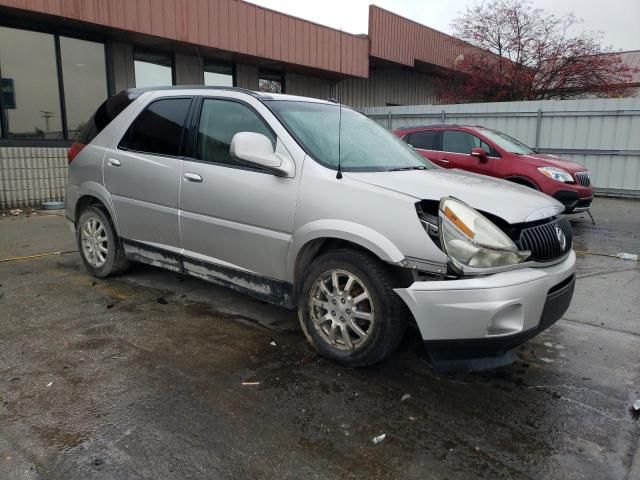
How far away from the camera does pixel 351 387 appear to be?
302cm

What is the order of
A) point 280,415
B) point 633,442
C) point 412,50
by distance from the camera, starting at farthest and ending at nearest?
point 412,50 → point 280,415 → point 633,442

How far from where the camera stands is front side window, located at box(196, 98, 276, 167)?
3701 millimetres

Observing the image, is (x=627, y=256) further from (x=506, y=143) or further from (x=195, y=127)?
(x=195, y=127)

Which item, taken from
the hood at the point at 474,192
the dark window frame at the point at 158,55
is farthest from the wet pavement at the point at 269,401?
the dark window frame at the point at 158,55

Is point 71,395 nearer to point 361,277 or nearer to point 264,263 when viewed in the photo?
point 264,263

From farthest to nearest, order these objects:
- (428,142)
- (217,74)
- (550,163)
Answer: (217,74) → (428,142) → (550,163)

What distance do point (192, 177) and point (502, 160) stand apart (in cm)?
640

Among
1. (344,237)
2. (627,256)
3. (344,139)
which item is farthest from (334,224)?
(627,256)

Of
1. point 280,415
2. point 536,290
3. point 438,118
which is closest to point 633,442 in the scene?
point 536,290

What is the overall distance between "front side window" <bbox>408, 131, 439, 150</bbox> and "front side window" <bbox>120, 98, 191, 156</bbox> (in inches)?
243

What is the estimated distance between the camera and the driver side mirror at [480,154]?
8.38m

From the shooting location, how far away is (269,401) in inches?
112

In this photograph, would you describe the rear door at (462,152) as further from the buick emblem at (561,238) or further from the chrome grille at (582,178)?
the buick emblem at (561,238)

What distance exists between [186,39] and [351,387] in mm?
9587
